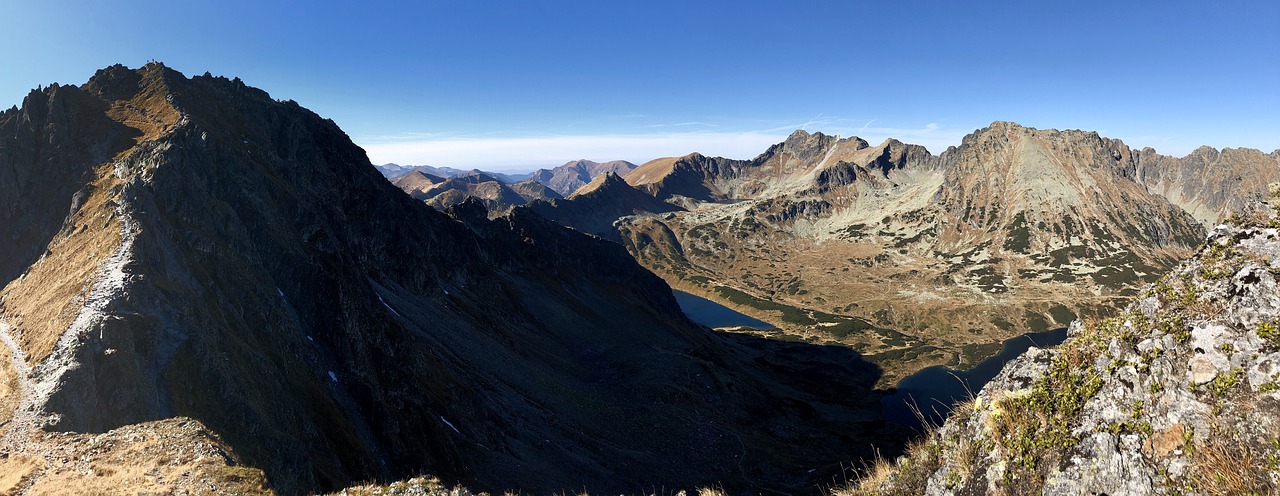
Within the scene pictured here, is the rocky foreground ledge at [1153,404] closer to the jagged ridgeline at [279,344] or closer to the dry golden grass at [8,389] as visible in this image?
the jagged ridgeline at [279,344]

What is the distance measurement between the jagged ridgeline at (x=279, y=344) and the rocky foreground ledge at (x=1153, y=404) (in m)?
28.6

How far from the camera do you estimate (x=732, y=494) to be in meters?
62.2

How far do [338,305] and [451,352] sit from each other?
24.8 meters

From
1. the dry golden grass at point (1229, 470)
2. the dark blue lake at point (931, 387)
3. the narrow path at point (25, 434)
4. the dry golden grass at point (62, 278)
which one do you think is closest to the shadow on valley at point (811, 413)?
the dark blue lake at point (931, 387)

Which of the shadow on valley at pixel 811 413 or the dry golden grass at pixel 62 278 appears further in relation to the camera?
the shadow on valley at pixel 811 413

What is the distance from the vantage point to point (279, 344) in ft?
131

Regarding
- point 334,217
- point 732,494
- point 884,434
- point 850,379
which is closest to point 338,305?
point 334,217

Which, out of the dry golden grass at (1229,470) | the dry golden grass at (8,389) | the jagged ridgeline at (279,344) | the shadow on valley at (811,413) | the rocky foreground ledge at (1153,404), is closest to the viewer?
the dry golden grass at (1229,470)

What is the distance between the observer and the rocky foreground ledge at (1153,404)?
326 inches

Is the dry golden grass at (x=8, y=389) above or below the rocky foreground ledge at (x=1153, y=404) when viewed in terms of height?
below

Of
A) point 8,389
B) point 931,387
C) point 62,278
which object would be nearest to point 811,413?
point 931,387

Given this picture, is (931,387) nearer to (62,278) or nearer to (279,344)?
(279,344)

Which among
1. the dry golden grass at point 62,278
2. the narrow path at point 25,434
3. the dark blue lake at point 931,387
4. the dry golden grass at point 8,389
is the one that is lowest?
the dark blue lake at point 931,387

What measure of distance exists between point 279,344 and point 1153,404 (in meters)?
49.2
